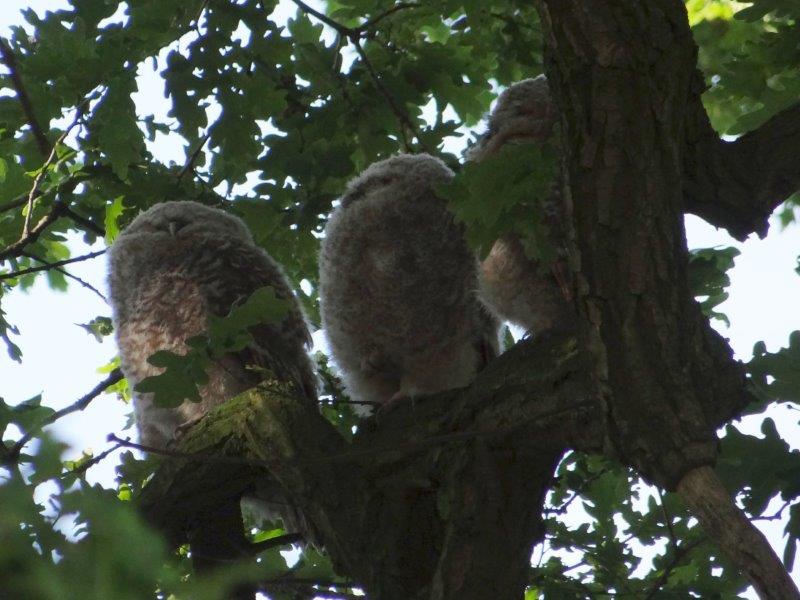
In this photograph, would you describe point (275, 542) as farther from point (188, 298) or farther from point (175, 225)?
point (175, 225)

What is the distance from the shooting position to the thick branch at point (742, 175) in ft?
9.03

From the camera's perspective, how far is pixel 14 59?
4145 millimetres

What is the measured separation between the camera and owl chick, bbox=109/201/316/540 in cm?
430

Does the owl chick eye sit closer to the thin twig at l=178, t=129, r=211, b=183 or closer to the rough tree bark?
the thin twig at l=178, t=129, r=211, b=183

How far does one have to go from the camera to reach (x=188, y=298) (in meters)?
4.39

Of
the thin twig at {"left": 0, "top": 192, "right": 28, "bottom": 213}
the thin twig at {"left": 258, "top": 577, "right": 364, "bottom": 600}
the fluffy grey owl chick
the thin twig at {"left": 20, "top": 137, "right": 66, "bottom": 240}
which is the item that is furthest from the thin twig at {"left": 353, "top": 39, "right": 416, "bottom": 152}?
the thin twig at {"left": 258, "top": 577, "right": 364, "bottom": 600}

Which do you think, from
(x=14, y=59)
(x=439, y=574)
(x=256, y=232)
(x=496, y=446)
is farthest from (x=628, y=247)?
(x=14, y=59)

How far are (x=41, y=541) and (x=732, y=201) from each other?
2129mm

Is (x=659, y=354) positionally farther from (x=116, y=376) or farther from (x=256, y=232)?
(x=116, y=376)

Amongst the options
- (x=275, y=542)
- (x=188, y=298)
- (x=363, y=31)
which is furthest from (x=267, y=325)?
(x=363, y=31)

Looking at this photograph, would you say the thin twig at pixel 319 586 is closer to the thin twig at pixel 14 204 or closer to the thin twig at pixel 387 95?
the thin twig at pixel 387 95

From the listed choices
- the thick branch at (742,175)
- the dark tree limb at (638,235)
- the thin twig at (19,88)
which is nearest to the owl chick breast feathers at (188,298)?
the thin twig at (19,88)

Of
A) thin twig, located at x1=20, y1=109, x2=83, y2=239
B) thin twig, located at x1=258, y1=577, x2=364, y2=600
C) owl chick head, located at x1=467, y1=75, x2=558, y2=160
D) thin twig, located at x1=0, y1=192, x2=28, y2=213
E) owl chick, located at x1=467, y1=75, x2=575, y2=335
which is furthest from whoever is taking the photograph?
thin twig, located at x1=0, y1=192, x2=28, y2=213

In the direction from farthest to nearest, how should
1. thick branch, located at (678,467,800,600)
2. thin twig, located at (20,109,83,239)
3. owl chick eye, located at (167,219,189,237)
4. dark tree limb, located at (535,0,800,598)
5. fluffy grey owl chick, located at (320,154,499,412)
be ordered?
owl chick eye, located at (167,219,189,237) < thin twig, located at (20,109,83,239) < fluffy grey owl chick, located at (320,154,499,412) < dark tree limb, located at (535,0,800,598) < thick branch, located at (678,467,800,600)
